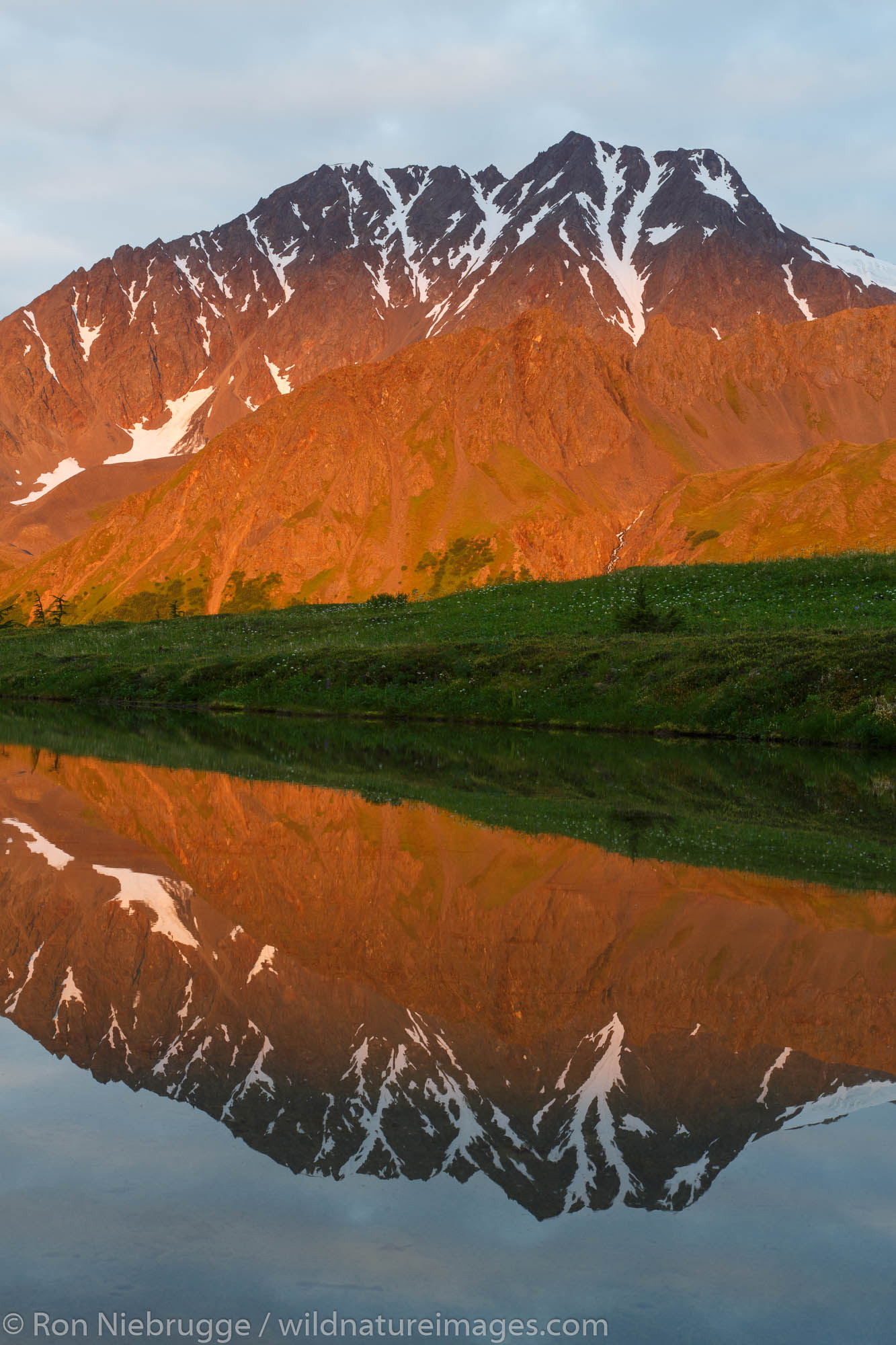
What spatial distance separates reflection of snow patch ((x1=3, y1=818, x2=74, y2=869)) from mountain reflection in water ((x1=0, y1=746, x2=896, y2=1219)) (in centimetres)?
6

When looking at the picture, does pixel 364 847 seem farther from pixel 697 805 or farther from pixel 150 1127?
pixel 150 1127

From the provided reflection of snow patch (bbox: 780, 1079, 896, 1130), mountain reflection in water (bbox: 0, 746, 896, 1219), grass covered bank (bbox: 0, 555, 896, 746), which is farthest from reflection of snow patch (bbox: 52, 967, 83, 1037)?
grass covered bank (bbox: 0, 555, 896, 746)

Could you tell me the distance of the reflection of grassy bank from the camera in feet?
57.5

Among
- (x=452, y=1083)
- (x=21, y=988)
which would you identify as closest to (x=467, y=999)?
(x=452, y=1083)

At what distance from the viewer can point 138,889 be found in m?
13.7

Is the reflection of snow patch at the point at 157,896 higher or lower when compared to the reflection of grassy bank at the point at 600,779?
lower

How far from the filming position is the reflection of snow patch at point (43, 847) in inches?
608

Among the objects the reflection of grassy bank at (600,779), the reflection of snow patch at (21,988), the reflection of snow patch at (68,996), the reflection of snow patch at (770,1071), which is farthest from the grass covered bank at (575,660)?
the reflection of snow patch at (68,996)

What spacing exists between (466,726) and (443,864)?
28.1 m

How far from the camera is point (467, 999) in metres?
9.71

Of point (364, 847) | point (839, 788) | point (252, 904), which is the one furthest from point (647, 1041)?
point (839, 788)

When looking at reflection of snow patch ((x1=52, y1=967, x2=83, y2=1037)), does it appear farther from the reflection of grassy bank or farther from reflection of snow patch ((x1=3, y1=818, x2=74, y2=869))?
the reflection of grassy bank

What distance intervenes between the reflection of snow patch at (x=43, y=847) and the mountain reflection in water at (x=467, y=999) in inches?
2.5

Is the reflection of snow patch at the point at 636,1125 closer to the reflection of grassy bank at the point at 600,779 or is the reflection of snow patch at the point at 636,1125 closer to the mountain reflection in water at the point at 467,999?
the mountain reflection in water at the point at 467,999
